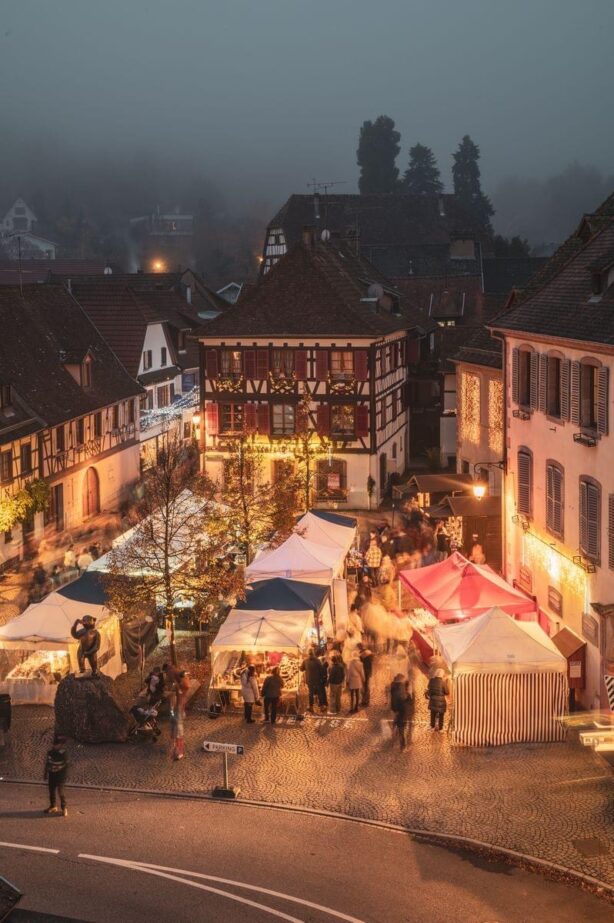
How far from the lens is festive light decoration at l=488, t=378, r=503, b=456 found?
32.8m

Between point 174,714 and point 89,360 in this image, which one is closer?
point 174,714

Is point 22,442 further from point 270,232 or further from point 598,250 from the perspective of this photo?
point 270,232

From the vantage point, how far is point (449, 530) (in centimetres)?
3042

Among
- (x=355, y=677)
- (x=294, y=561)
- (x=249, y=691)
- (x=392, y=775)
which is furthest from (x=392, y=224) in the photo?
(x=392, y=775)

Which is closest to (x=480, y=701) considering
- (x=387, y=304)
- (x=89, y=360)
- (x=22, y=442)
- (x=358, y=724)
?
(x=358, y=724)

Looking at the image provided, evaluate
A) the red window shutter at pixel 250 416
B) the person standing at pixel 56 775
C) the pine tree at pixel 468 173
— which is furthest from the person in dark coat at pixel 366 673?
the pine tree at pixel 468 173

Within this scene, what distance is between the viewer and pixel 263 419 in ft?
141

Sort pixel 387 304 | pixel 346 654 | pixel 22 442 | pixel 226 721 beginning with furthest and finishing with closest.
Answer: pixel 387 304, pixel 22 442, pixel 346 654, pixel 226 721

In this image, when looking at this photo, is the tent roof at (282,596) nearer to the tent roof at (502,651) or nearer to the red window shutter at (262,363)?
the tent roof at (502,651)

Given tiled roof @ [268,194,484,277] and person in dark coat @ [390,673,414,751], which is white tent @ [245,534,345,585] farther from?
tiled roof @ [268,194,484,277]

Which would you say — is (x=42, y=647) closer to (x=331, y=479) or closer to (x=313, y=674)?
(x=313, y=674)

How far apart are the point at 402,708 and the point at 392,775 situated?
1.58m

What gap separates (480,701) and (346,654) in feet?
15.7

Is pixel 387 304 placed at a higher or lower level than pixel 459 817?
higher
